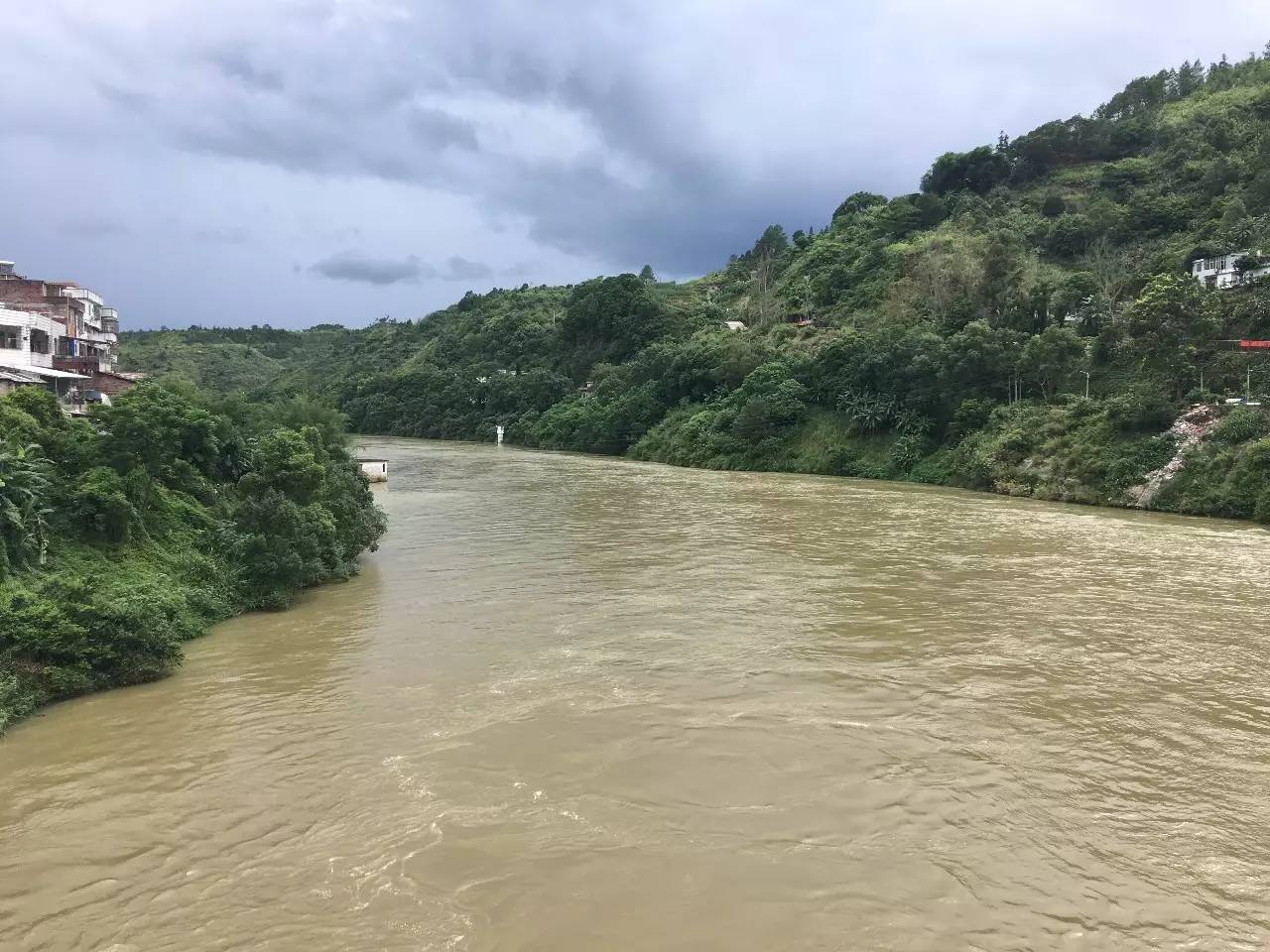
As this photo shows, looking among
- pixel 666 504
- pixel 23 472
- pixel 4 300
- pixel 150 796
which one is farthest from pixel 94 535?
pixel 4 300

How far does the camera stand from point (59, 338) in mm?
40688

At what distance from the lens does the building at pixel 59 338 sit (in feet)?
107

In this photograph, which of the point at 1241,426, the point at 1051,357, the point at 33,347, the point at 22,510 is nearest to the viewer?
the point at 22,510

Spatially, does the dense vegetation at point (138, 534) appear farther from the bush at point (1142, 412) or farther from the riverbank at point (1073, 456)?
the bush at point (1142, 412)

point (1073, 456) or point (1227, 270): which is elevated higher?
point (1227, 270)

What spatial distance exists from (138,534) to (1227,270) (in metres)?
48.3

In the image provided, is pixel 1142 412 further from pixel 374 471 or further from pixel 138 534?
pixel 138 534

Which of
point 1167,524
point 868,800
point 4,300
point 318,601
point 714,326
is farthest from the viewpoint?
point 714,326

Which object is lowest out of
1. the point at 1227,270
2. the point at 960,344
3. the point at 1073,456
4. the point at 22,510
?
the point at 22,510

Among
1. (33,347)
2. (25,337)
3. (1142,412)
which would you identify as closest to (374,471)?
(25,337)

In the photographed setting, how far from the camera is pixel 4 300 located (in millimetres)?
41750

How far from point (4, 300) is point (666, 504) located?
37567mm

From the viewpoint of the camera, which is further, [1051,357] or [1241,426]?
[1051,357]

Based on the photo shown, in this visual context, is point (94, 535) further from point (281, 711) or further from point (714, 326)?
point (714, 326)
